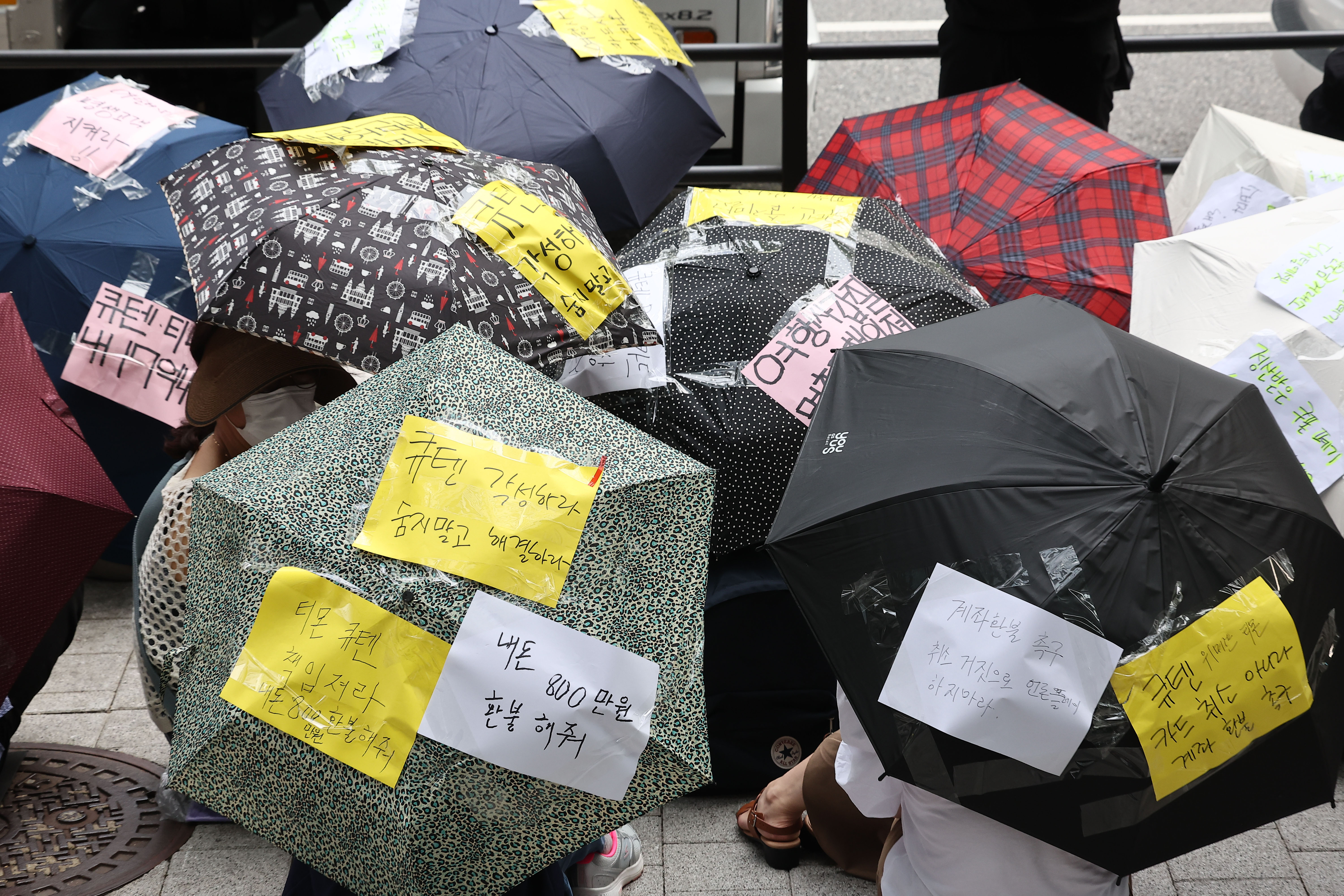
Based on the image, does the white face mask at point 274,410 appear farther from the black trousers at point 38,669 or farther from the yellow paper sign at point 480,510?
the yellow paper sign at point 480,510

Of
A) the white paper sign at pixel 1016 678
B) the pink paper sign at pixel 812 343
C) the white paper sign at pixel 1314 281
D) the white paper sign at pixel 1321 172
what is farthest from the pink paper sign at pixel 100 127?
the white paper sign at pixel 1321 172

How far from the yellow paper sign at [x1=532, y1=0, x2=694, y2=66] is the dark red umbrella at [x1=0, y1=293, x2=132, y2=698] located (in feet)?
5.82

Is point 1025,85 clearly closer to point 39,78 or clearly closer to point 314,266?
point 314,266

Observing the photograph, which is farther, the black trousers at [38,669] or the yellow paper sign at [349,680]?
the black trousers at [38,669]

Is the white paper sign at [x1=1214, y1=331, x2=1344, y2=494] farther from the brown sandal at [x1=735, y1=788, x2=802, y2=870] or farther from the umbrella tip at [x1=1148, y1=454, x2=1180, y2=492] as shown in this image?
the brown sandal at [x1=735, y1=788, x2=802, y2=870]

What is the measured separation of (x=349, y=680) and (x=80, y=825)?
5.35ft

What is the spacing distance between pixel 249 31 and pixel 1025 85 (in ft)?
11.6

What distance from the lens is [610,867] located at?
2.86 metres

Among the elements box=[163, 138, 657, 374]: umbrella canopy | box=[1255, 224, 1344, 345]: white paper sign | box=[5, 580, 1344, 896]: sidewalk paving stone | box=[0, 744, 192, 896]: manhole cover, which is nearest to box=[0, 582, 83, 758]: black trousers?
box=[0, 744, 192, 896]: manhole cover

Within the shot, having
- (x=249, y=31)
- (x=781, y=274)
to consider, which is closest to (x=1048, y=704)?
(x=781, y=274)

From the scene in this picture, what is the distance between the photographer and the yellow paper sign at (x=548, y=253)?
260cm

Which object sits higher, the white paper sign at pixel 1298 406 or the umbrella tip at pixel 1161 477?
the umbrella tip at pixel 1161 477

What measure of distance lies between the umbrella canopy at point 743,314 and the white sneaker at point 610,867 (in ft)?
2.31

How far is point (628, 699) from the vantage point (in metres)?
1.92
